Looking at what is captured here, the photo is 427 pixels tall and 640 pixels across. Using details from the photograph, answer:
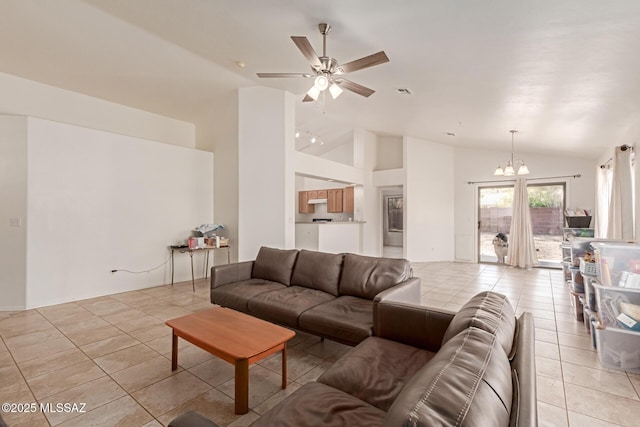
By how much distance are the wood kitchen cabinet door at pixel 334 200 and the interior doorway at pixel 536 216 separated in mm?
3742

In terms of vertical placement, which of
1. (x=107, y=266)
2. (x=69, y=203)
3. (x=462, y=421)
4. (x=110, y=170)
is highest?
(x=110, y=170)

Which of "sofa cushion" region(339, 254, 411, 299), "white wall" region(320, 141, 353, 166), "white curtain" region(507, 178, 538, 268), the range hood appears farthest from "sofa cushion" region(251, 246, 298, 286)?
"white curtain" region(507, 178, 538, 268)

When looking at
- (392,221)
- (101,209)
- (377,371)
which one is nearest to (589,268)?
(377,371)

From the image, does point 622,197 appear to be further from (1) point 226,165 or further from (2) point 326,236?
(1) point 226,165

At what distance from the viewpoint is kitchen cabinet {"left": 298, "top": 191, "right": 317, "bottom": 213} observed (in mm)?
9602

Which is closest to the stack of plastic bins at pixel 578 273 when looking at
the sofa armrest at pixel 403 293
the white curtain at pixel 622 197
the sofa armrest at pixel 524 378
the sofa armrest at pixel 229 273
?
the white curtain at pixel 622 197

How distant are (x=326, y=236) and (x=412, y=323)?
14.9 feet

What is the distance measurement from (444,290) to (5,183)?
652cm

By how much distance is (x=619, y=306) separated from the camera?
2.38 m

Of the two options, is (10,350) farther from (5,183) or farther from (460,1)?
(460,1)

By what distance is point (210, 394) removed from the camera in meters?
2.05

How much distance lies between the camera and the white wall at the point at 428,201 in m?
7.38

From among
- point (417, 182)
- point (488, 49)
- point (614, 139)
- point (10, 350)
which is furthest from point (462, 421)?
point (417, 182)

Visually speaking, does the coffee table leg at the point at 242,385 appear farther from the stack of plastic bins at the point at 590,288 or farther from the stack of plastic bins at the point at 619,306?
the stack of plastic bins at the point at 590,288
